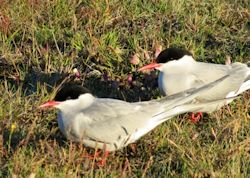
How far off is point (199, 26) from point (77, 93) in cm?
223

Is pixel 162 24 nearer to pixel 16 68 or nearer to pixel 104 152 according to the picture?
pixel 16 68

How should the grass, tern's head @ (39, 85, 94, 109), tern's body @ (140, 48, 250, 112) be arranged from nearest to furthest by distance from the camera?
the grass
tern's head @ (39, 85, 94, 109)
tern's body @ (140, 48, 250, 112)

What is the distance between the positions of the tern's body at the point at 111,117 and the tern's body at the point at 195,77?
57 cm

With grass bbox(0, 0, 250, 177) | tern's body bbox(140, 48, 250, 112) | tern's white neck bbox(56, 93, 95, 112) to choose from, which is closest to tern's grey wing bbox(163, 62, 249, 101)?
tern's body bbox(140, 48, 250, 112)

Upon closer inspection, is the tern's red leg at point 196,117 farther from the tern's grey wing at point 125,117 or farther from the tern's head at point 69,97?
the tern's head at point 69,97

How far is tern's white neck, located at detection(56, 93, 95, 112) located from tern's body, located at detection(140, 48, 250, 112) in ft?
2.68

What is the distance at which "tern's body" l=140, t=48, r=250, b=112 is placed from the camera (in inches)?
187

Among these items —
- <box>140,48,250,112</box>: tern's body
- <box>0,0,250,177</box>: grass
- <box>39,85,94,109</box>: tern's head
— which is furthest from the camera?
<box>140,48,250,112</box>: tern's body

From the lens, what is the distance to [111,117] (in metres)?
4.06

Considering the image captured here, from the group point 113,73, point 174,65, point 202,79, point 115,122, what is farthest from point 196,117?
point 115,122

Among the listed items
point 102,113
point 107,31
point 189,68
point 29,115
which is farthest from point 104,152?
point 107,31

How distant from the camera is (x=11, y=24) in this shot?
5789 mm

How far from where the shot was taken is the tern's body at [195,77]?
476cm

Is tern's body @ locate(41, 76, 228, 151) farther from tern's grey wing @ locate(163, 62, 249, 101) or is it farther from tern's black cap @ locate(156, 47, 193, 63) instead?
tern's black cap @ locate(156, 47, 193, 63)
